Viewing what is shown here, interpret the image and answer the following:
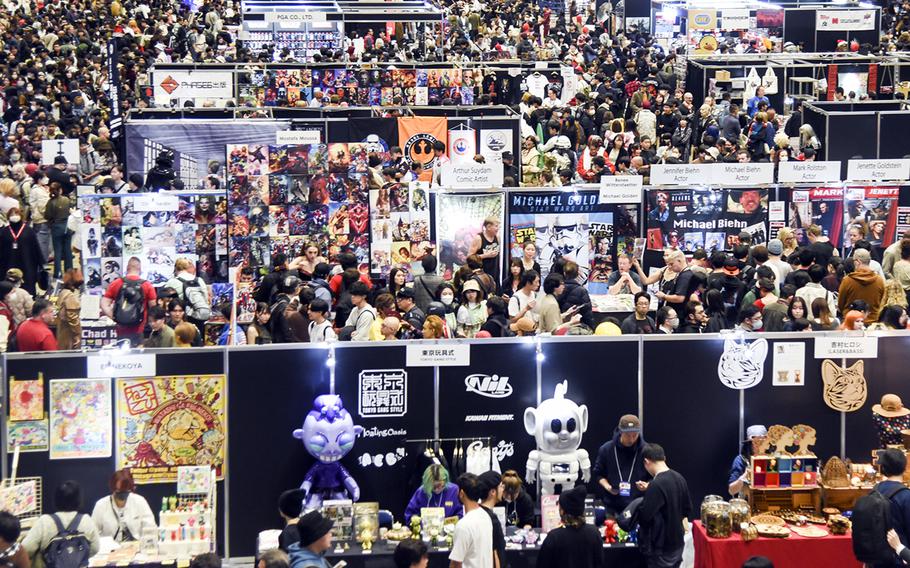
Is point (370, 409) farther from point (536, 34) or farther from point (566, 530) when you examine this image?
point (536, 34)

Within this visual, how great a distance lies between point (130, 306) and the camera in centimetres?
1446

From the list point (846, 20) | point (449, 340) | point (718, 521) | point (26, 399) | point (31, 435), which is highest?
point (846, 20)

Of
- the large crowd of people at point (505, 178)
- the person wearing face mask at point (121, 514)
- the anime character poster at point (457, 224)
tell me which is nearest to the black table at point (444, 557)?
the person wearing face mask at point (121, 514)

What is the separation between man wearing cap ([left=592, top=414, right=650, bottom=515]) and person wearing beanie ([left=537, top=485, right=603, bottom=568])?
4.30 ft

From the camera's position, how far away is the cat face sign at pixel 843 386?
38.5 ft

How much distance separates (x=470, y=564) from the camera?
987 centimetres

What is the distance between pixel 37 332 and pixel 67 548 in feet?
10.8

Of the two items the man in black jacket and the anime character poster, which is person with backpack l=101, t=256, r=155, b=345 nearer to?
the anime character poster

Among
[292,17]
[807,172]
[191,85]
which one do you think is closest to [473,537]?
[807,172]

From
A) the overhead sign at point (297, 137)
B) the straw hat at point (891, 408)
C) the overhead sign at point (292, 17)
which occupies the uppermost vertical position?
the overhead sign at point (292, 17)

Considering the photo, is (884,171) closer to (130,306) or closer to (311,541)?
(130,306)

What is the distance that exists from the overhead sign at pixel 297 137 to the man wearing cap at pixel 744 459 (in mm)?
9755

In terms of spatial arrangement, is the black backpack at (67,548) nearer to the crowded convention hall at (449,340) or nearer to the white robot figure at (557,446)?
the crowded convention hall at (449,340)

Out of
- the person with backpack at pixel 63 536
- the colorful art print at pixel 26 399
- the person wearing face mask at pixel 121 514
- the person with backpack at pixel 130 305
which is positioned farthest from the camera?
the person with backpack at pixel 130 305
